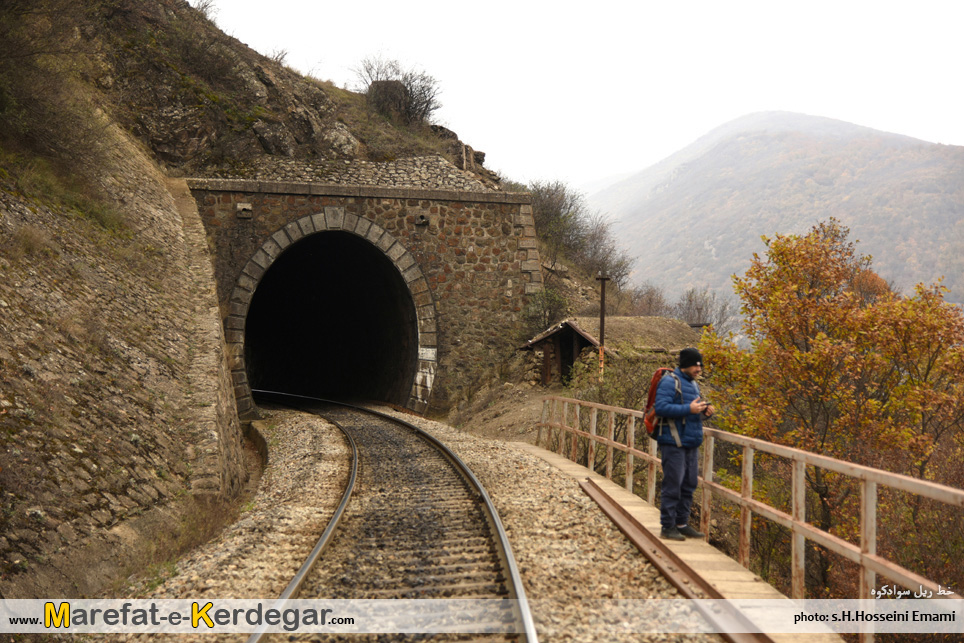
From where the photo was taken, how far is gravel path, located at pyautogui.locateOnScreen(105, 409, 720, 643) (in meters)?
4.59

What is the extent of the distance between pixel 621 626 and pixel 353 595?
1921 millimetres

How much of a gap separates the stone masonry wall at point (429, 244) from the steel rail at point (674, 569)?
40.8 feet

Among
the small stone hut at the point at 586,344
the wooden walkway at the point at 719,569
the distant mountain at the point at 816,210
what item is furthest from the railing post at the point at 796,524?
the distant mountain at the point at 816,210

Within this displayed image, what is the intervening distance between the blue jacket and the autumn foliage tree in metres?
7.65

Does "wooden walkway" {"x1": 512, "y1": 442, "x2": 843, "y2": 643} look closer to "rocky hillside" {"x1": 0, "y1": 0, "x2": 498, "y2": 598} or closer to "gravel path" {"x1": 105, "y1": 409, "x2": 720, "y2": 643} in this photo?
"gravel path" {"x1": 105, "y1": 409, "x2": 720, "y2": 643}

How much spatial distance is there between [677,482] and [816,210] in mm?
137345

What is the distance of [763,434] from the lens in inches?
547

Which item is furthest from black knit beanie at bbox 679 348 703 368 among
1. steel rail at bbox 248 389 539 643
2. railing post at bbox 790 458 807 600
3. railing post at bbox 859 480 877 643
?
steel rail at bbox 248 389 539 643

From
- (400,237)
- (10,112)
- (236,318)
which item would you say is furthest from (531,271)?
(10,112)

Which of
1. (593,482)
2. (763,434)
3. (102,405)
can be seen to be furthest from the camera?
(763,434)

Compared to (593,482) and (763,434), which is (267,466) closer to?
(593,482)

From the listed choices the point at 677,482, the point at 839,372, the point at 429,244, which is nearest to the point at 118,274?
the point at 677,482

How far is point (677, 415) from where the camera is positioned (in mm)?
5477

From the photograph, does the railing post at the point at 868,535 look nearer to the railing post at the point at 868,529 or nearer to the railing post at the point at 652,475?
the railing post at the point at 868,529
